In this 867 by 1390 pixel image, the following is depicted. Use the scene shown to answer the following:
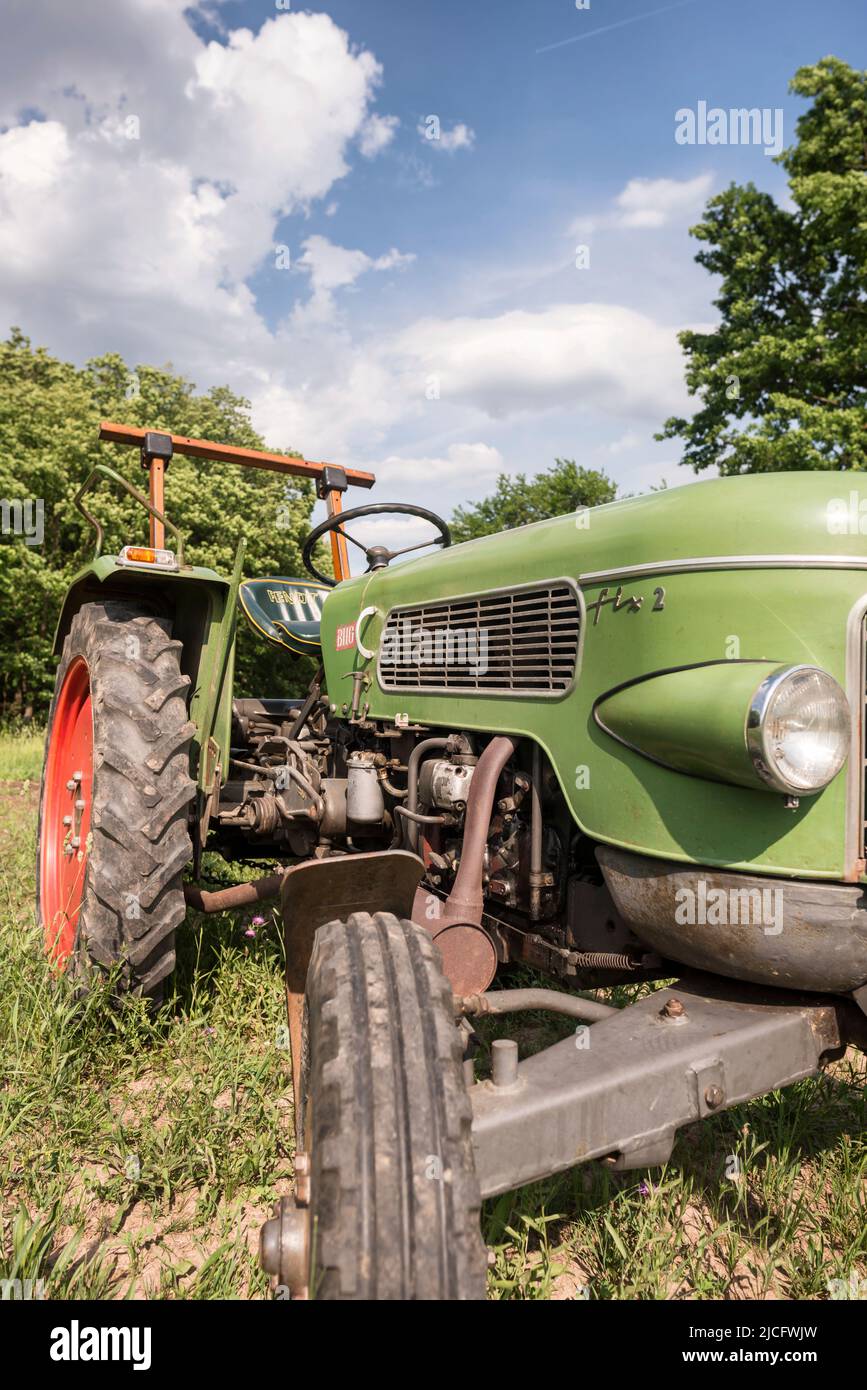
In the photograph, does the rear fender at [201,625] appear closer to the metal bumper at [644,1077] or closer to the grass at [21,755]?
the metal bumper at [644,1077]

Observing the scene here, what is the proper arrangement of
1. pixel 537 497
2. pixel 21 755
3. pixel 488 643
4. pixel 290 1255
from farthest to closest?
pixel 537 497, pixel 21 755, pixel 488 643, pixel 290 1255

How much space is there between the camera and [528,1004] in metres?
1.81

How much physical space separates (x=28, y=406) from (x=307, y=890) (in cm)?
1699

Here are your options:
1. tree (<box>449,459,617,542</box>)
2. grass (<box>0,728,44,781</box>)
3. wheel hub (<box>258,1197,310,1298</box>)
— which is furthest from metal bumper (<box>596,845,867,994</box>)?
tree (<box>449,459,617,542</box>)

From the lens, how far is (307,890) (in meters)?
1.85

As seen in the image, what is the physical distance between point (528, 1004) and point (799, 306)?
14.2 metres

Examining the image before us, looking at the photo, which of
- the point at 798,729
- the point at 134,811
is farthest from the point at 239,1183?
the point at 798,729

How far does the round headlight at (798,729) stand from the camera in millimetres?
1512

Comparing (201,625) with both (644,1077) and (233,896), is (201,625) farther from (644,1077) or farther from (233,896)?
(644,1077)

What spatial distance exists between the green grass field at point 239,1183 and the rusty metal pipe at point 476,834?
676mm

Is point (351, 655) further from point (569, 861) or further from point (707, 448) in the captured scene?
point (707, 448)

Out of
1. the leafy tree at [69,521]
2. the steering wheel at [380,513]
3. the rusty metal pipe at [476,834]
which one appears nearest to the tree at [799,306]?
the leafy tree at [69,521]

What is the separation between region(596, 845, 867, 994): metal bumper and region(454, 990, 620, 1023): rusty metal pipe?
0.71 feet
